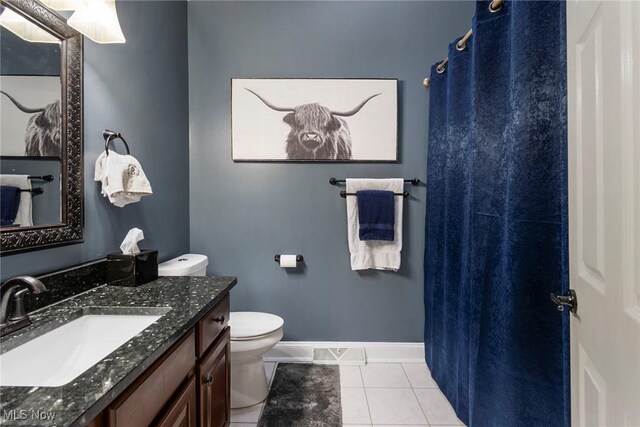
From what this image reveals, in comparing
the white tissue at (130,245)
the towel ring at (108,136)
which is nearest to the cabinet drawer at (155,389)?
the white tissue at (130,245)

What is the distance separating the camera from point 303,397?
1695 millimetres

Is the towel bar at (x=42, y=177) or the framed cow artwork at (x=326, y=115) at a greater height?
the framed cow artwork at (x=326, y=115)

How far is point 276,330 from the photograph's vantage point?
164cm

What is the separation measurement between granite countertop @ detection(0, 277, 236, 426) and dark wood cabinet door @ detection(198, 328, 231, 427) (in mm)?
216

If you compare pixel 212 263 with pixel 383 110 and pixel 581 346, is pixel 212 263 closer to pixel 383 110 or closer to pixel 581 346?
pixel 383 110

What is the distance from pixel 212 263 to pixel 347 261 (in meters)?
1.00

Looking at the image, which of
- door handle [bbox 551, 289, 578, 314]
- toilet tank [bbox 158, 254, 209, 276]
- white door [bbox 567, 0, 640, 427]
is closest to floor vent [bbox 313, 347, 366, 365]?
toilet tank [bbox 158, 254, 209, 276]

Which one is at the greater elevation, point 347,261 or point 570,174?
point 570,174

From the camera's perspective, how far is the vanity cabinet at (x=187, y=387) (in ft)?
2.18

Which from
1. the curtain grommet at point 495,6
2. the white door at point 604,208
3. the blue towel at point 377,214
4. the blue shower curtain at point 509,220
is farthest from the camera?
the blue towel at point 377,214

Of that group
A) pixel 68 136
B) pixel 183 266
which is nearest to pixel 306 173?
pixel 183 266

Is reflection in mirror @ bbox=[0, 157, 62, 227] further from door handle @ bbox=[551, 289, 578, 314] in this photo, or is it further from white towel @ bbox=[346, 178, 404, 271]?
door handle @ bbox=[551, 289, 578, 314]

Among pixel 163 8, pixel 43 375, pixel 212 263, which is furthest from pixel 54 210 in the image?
pixel 163 8

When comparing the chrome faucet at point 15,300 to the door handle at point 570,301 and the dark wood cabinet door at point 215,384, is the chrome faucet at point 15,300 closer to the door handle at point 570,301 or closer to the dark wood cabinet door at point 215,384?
the dark wood cabinet door at point 215,384
